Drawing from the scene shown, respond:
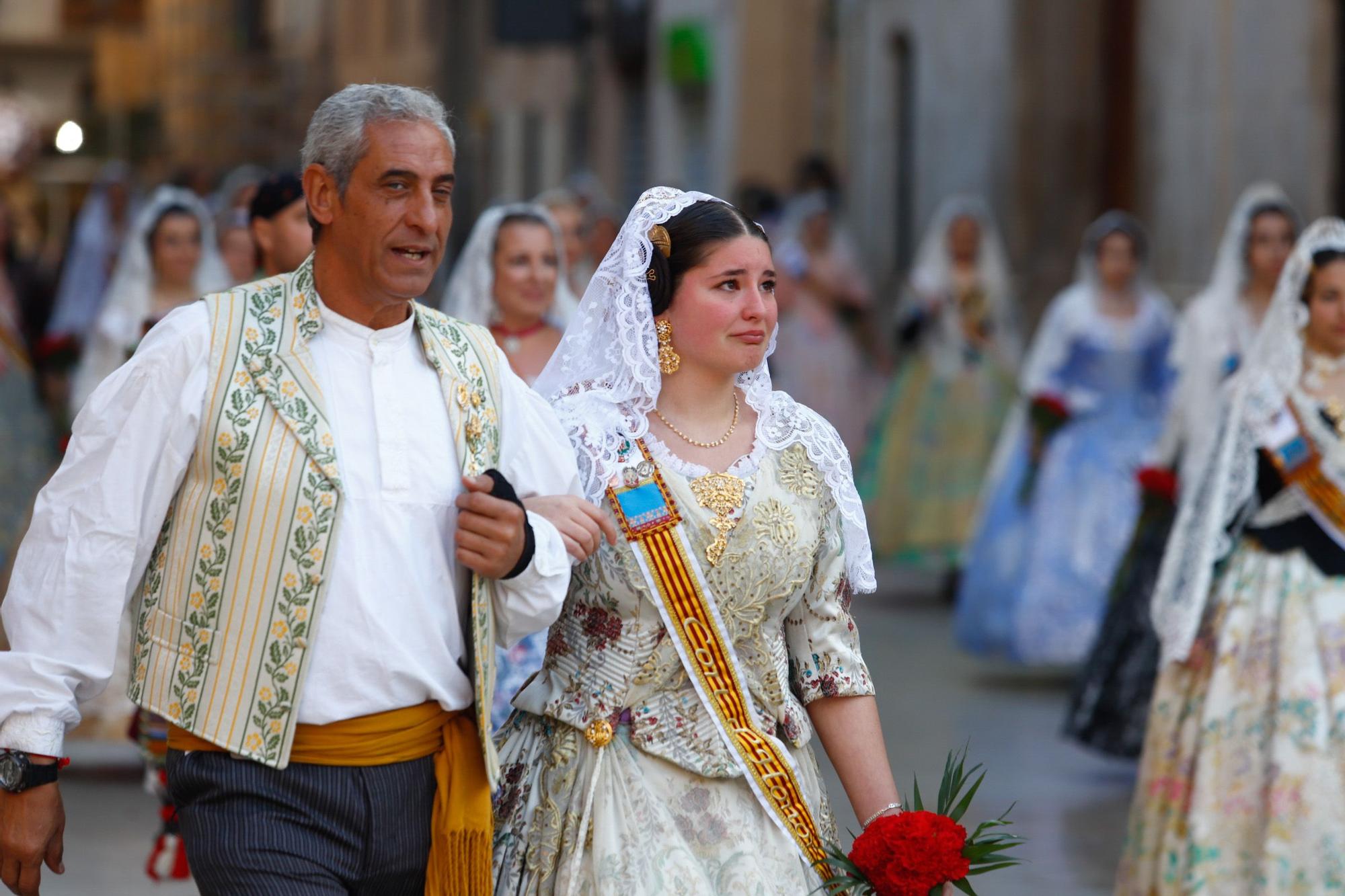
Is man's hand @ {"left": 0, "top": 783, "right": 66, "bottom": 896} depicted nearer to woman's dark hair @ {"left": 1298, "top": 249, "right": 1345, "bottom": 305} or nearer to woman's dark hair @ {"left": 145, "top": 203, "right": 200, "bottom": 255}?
woman's dark hair @ {"left": 1298, "top": 249, "right": 1345, "bottom": 305}

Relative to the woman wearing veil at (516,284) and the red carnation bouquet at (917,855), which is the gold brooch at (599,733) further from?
the woman wearing veil at (516,284)

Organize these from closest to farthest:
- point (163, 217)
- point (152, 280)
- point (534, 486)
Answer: point (534, 486)
point (163, 217)
point (152, 280)

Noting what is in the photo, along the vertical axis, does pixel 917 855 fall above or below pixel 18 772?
below

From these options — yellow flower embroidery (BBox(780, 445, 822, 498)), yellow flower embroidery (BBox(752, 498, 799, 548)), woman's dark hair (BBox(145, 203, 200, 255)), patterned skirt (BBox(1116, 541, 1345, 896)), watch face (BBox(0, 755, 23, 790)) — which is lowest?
patterned skirt (BBox(1116, 541, 1345, 896))

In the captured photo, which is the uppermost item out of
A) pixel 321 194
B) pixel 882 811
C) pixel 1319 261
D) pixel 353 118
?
pixel 353 118

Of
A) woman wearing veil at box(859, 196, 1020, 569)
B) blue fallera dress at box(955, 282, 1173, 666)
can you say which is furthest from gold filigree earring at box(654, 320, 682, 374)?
woman wearing veil at box(859, 196, 1020, 569)

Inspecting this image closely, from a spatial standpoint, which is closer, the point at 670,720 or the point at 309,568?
the point at 309,568

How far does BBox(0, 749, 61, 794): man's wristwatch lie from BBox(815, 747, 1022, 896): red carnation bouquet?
1.25 meters

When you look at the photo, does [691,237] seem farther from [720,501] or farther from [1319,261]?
[1319,261]

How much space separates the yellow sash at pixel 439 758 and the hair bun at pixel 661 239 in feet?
3.02

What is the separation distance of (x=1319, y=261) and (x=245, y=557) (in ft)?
11.4

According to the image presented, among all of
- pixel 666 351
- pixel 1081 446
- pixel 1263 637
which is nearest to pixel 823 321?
pixel 1081 446

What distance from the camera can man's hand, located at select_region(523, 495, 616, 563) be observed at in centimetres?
330

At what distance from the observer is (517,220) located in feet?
20.8
